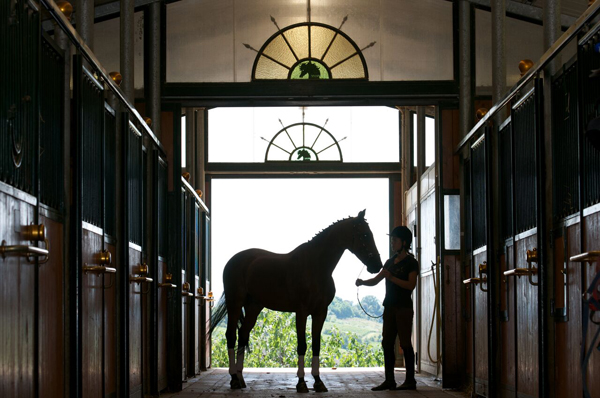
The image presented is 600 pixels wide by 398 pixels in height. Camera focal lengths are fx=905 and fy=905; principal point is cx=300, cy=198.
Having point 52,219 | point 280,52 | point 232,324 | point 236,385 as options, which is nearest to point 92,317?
point 52,219

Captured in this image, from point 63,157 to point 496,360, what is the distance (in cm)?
326

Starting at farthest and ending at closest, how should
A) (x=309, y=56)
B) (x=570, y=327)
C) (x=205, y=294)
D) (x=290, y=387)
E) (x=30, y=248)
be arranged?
(x=205, y=294)
(x=309, y=56)
(x=290, y=387)
(x=570, y=327)
(x=30, y=248)

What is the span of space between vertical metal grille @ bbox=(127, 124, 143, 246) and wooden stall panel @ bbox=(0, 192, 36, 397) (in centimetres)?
278

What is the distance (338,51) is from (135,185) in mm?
2836

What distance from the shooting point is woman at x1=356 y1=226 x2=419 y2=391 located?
7.64 meters

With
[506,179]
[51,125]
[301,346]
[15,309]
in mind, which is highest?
[51,125]

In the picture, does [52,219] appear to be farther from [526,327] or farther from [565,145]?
[526,327]

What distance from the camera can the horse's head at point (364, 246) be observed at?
7961 millimetres

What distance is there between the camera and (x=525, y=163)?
5.39 m

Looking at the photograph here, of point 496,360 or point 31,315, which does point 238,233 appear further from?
point 31,315

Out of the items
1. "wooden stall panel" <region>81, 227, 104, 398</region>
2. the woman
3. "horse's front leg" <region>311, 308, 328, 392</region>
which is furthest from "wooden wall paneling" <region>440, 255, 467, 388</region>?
"wooden stall panel" <region>81, 227, 104, 398</region>

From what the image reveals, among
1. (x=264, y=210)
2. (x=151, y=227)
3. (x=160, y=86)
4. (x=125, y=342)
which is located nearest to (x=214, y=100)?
(x=160, y=86)

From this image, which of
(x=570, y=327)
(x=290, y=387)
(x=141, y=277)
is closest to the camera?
(x=570, y=327)

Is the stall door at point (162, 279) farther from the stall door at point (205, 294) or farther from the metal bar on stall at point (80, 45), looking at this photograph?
the stall door at point (205, 294)
